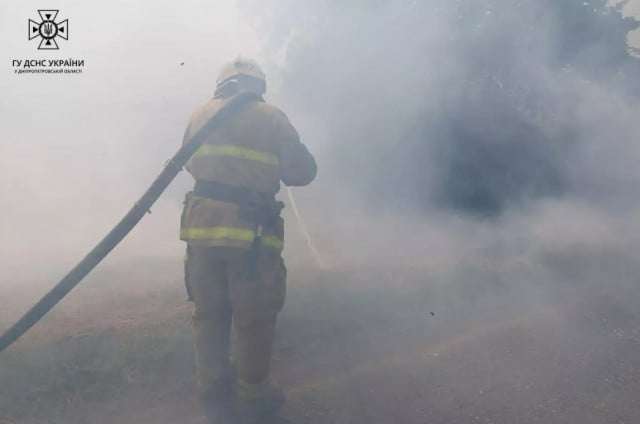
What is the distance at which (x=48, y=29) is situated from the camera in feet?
27.9

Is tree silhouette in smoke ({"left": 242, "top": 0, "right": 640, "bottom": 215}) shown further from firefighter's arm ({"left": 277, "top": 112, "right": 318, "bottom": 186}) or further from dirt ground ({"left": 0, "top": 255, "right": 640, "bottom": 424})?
firefighter's arm ({"left": 277, "top": 112, "right": 318, "bottom": 186})

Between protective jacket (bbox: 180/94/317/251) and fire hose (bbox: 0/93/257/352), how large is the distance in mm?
50

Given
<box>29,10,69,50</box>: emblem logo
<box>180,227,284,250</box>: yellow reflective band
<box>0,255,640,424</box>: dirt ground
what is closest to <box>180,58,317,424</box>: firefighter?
<box>180,227,284,250</box>: yellow reflective band

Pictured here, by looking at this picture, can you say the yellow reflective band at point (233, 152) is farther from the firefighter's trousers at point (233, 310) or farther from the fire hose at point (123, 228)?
the firefighter's trousers at point (233, 310)

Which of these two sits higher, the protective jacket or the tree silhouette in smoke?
the tree silhouette in smoke

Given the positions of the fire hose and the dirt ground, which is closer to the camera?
the fire hose

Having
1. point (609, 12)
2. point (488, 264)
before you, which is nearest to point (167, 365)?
point (488, 264)

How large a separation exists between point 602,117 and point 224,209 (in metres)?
7.03

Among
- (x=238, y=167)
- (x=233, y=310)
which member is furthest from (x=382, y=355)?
(x=238, y=167)

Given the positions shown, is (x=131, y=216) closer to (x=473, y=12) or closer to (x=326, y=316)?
(x=326, y=316)

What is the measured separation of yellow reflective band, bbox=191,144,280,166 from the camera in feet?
9.45

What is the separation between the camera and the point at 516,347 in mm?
3822

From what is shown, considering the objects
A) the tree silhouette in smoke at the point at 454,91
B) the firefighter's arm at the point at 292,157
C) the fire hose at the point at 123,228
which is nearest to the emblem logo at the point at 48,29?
the tree silhouette in smoke at the point at 454,91

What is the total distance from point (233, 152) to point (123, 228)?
87cm
